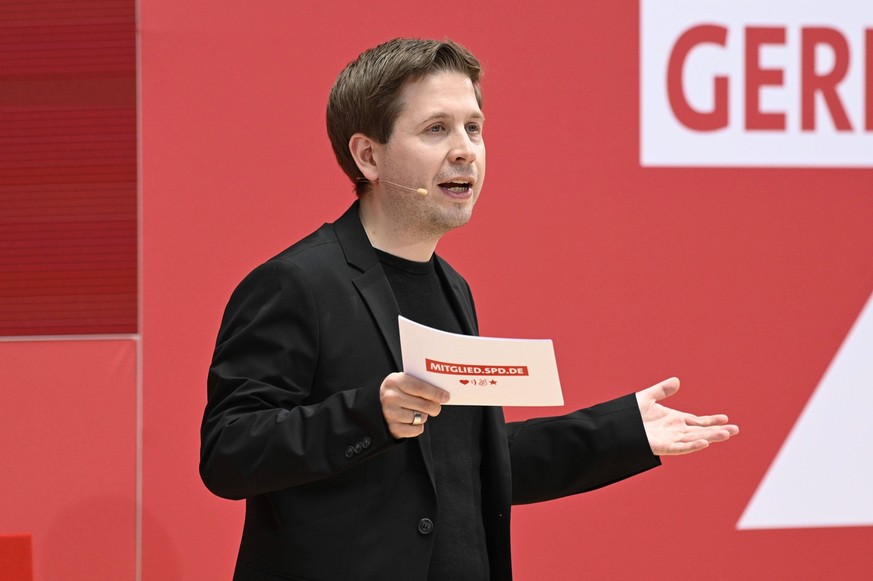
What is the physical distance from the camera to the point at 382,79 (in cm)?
175

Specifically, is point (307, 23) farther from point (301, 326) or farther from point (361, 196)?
point (301, 326)

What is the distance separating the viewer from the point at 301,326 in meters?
1.57

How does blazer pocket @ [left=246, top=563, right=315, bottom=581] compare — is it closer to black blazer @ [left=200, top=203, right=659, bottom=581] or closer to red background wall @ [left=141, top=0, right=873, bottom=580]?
black blazer @ [left=200, top=203, right=659, bottom=581]

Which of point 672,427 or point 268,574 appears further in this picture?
point 672,427

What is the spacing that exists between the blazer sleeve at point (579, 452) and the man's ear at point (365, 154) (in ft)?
1.82

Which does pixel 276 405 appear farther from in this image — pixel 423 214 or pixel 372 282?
pixel 423 214

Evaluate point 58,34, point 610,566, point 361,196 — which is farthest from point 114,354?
point 610,566

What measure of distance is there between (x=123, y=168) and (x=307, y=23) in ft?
1.98

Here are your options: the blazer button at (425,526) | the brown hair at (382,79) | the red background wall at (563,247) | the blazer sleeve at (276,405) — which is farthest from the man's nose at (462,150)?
the red background wall at (563,247)

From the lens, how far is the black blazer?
1442mm

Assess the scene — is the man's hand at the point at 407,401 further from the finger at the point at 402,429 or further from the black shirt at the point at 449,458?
the black shirt at the point at 449,458

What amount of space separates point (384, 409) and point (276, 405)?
21cm

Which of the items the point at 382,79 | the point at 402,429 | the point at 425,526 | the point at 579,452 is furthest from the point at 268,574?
the point at 382,79

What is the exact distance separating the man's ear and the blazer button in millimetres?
596
